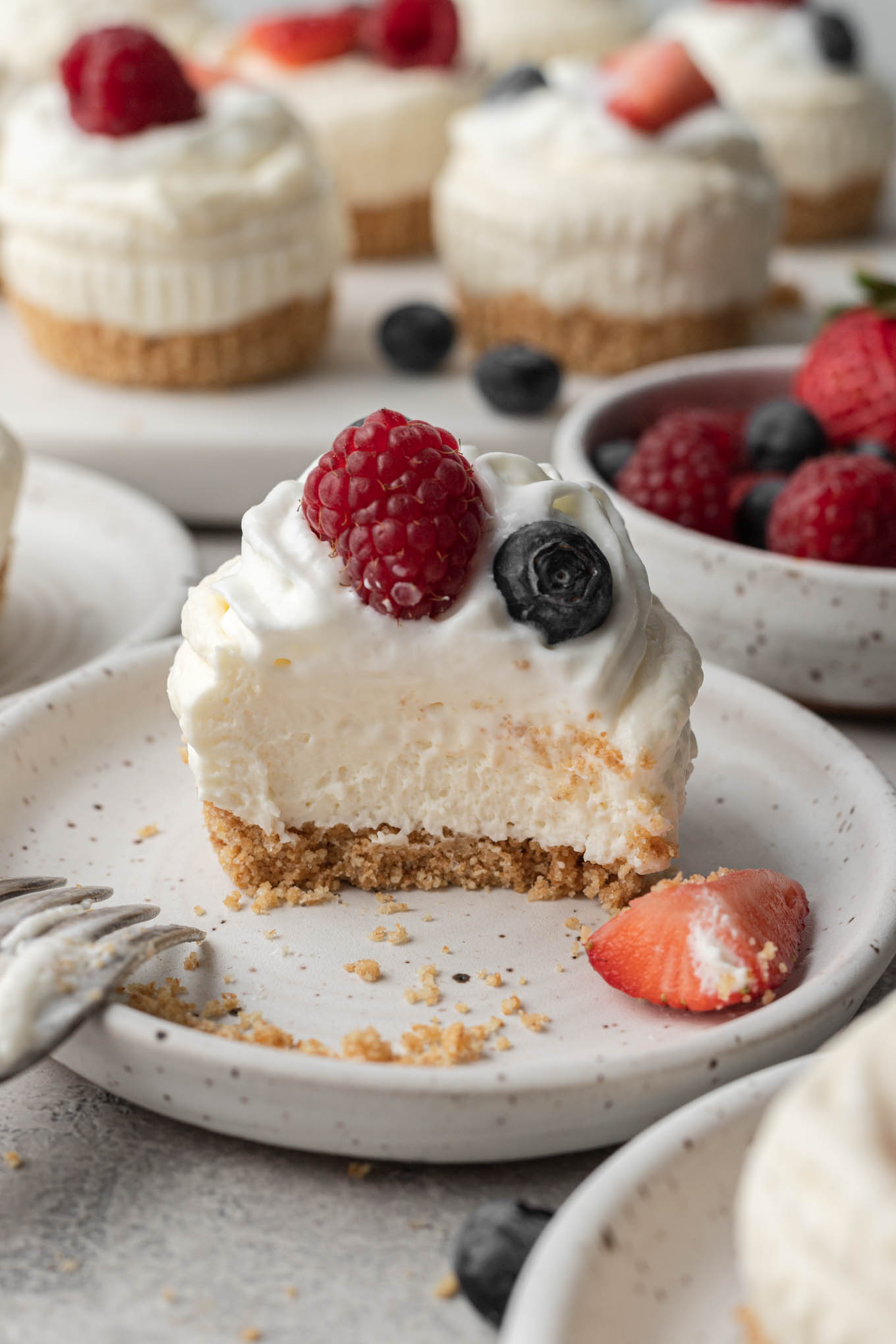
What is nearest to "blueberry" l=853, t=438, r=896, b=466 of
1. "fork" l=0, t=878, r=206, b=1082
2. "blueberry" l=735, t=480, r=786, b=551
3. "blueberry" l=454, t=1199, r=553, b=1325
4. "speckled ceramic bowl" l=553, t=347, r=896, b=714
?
"blueberry" l=735, t=480, r=786, b=551

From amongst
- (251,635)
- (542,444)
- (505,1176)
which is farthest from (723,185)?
(505,1176)

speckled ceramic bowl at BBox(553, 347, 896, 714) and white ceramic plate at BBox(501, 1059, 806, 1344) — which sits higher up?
white ceramic plate at BBox(501, 1059, 806, 1344)

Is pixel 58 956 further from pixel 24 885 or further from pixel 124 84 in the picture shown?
pixel 124 84

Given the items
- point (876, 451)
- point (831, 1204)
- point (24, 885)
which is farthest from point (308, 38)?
point (831, 1204)

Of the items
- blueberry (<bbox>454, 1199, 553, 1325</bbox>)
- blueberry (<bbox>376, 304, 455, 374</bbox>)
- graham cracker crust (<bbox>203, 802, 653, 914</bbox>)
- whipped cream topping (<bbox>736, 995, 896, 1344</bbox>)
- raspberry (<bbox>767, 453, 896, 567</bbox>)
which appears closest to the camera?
whipped cream topping (<bbox>736, 995, 896, 1344</bbox>)

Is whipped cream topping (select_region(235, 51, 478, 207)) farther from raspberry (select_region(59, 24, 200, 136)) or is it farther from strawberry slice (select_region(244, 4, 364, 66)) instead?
raspberry (select_region(59, 24, 200, 136))

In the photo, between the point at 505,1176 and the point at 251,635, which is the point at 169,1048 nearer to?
the point at 505,1176
